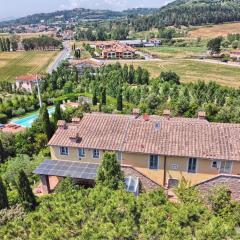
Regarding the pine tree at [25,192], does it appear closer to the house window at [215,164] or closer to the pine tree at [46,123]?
the house window at [215,164]

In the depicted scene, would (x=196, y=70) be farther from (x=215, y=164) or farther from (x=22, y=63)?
(x=215, y=164)

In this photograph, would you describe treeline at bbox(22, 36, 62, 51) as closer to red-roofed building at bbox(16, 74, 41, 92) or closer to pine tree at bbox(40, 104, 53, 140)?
red-roofed building at bbox(16, 74, 41, 92)

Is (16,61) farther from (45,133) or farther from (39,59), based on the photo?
(45,133)

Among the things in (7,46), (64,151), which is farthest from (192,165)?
(7,46)

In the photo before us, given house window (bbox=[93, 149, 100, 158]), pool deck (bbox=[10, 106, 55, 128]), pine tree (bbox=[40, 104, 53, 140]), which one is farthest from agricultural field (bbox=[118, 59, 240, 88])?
house window (bbox=[93, 149, 100, 158])

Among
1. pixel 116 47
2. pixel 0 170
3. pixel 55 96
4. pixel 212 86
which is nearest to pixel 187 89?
pixel 212 86
